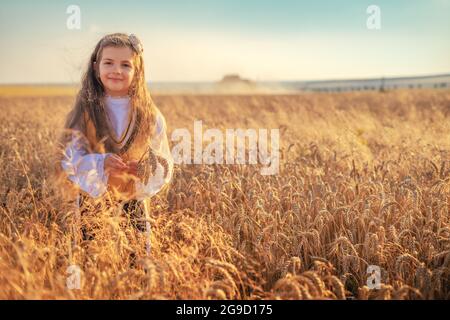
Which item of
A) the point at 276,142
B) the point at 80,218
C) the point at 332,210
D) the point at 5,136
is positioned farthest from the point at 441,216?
the point at 5,136

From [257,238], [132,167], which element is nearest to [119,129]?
[132,167]

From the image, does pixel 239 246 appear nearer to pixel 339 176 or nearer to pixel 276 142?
pixel 339 176

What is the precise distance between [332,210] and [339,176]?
26.8 inches

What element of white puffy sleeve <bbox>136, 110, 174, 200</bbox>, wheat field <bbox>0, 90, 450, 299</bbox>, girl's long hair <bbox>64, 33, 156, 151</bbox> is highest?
girl's long hair <bbox>64, 33, 156, 151</bbox>

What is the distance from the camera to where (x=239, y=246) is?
2.93 meters

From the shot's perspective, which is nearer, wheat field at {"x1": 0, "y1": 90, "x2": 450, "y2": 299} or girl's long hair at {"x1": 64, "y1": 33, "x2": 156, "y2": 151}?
wheat field at {"x1": 0, "y1": 90, "x2": 450, "y2": 299}

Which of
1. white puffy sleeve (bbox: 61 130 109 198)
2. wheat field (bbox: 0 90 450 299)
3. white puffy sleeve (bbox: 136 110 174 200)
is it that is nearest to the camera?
wheat field (bbox: 0 90 450 299)

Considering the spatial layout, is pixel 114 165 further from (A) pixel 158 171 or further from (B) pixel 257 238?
(B) pixel 257 238

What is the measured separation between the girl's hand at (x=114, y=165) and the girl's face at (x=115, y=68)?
482 mm

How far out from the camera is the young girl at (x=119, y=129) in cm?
273

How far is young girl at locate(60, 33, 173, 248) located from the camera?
2730mm

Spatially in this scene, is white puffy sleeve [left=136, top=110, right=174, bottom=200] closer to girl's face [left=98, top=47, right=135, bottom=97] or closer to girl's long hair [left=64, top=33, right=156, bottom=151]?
girl's long hair [left=64, top=33, right=156, bottom=151]

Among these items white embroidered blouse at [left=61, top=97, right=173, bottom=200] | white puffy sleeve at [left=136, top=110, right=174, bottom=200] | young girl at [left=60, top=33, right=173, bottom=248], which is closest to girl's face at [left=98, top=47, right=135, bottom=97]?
young girl at [left=60, top=33, right=173, bottom=248]

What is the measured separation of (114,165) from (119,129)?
1.19ft
